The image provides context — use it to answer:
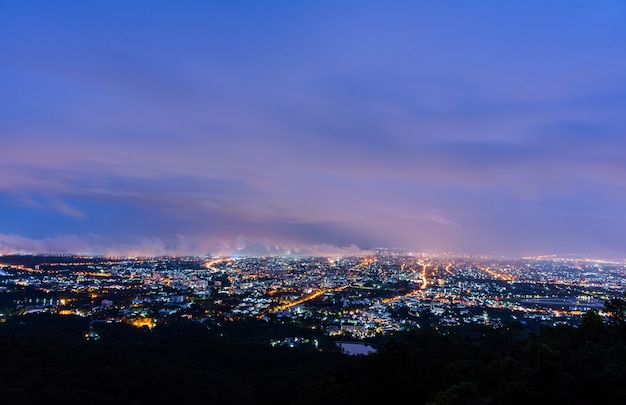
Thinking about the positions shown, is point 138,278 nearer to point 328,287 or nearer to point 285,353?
point 328,287

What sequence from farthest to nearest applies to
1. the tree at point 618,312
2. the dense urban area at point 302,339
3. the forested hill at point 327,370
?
the tree at point 618,312 → the dense urban area at point 302,339 → the forested hill at point 327,370

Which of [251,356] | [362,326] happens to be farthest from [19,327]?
[362,326]

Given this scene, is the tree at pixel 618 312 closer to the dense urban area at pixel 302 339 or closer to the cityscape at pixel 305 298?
the dense urban area at pixel 302 339

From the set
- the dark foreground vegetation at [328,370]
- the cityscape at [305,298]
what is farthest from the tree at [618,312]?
the cityscape at [305,298]

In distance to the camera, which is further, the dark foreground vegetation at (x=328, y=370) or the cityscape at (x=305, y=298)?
the cityscape at (x=305, y=298)

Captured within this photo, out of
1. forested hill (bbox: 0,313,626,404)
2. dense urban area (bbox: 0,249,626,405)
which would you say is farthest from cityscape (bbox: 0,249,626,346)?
forested hill (bbox: 0,313,626,404)

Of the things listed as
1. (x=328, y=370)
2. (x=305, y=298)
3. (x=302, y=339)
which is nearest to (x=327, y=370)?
(x=328, y=370)
